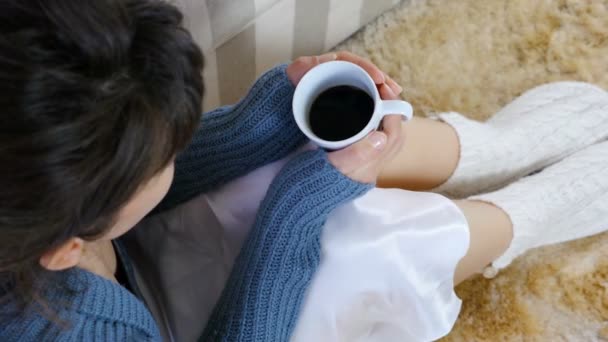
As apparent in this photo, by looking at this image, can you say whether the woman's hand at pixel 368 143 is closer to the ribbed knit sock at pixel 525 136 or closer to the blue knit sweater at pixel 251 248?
the blue knit sweater at pixel 251 248

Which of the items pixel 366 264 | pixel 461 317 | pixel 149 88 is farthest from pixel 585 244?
pixel 149 88

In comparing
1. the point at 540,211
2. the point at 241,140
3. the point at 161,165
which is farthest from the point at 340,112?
the point at 540,211

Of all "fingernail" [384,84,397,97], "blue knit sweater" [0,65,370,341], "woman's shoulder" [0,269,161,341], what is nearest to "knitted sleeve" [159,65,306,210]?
"blue knit sweater" [0,65,370,341]

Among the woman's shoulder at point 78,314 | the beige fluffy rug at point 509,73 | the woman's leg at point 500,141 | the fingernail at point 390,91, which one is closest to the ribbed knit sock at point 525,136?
the woman's leg at point 500,141

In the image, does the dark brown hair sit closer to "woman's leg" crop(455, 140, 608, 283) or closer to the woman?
the woman

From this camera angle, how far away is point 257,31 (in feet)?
3.22

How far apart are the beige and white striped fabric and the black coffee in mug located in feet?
0.85

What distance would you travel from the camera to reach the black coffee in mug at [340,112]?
26.4 inches

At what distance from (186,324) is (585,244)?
673mm

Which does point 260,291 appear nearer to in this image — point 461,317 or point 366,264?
point 366,264

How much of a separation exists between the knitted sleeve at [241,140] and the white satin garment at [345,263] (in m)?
0.02

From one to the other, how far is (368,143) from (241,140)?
0.19m

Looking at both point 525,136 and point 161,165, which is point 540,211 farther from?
point 161,165

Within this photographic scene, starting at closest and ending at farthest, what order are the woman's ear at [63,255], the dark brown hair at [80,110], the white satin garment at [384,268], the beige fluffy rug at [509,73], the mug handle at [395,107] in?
the dark brown hair at [80,110] → the woman's ear at [63,255] → the mug handle at [395,107] → the white satin garment at [384,268] → the beige fluffy rug at [509,73]
